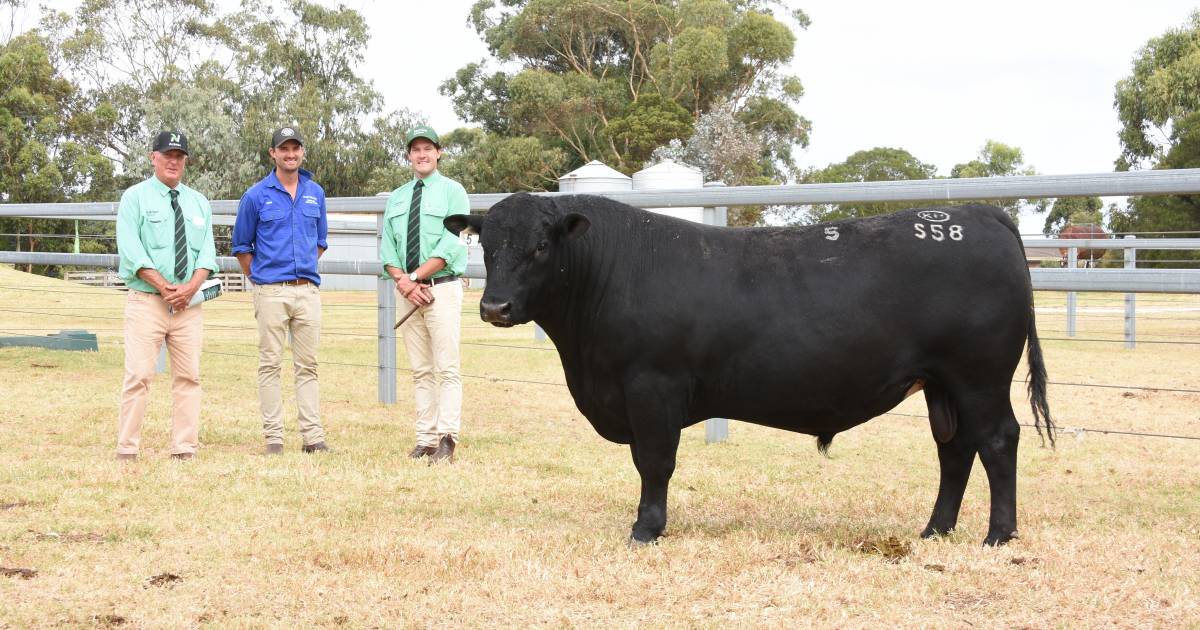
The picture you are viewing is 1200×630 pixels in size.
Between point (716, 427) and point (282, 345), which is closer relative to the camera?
point (282, 345)

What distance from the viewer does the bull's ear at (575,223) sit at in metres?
4.55

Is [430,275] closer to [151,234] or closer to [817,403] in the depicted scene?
[151,234]

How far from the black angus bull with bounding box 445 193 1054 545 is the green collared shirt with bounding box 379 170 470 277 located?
1.89 m

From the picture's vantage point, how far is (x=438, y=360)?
6.70m

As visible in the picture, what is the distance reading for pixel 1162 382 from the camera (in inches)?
399

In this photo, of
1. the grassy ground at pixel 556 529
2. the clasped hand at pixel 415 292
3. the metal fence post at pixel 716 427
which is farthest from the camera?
the metal fence post at pixel 716 427

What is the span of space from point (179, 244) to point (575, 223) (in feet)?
9.77

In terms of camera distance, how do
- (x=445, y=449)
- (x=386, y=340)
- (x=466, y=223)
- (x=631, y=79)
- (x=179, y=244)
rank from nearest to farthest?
(x=466, y=223) < (x=179, y=244) < (x=445, y=449) < (x=386, y=340) < (x=631, y=79)

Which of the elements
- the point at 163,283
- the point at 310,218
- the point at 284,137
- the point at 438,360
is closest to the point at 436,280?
the point at 438,360

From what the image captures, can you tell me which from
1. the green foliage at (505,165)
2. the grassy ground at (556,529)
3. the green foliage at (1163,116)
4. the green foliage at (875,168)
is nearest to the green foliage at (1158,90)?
the green foliage at (1163,116)

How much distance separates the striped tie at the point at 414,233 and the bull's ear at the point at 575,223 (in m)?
2.22

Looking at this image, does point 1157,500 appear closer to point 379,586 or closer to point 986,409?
point 986,409

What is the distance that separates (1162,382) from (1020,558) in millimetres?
6839

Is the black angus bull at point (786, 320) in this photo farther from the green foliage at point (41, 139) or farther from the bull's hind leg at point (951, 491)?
the green foliage at point (41, 139)
